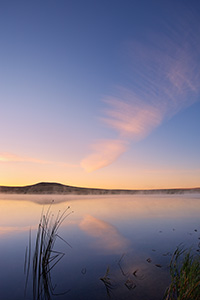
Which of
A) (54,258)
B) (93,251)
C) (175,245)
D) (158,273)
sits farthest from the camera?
(175,245)

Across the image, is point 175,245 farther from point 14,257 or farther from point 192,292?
point 14,257

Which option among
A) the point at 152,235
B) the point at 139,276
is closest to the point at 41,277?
the point at 139,276

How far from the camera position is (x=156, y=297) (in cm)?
811

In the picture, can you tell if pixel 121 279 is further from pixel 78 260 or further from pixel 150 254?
pixel 150 254

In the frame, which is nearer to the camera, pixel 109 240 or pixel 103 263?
pixel 103 263

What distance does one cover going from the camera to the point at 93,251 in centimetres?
1440

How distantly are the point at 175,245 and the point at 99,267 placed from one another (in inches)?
275

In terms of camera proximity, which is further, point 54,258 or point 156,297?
point 54,258

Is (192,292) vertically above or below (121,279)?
above

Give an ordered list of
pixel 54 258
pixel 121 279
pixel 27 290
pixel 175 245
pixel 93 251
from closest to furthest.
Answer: pixel 27 290 < pixel 121 279 < pixel 54 258 < pixel 93 251 < pixel 175 245

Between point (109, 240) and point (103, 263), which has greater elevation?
point (109, 240)

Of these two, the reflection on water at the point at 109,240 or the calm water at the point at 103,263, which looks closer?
the calm water at the point at 103,263

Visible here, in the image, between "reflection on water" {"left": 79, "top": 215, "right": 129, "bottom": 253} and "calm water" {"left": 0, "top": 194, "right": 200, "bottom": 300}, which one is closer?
"calm water" {"left": 0, "top": 194, "right": 200, "bottom": 300}

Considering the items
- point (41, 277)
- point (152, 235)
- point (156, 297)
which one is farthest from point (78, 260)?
point (152, 235)
